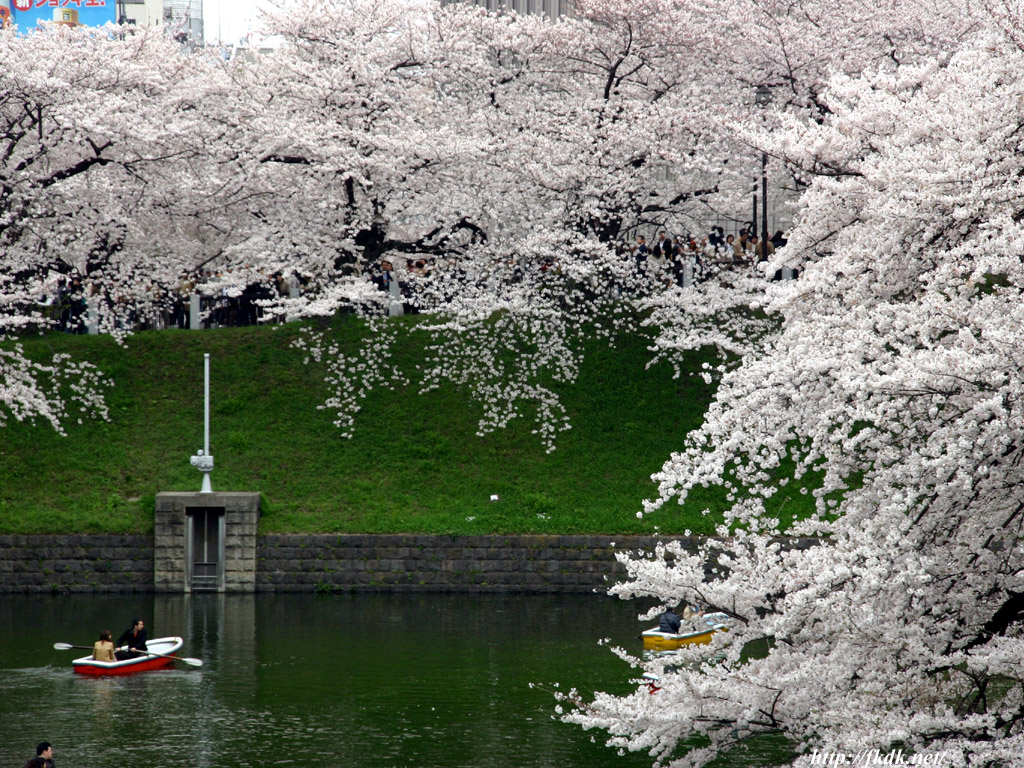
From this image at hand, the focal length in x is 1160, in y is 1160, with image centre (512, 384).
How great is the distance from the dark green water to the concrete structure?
1.90ft

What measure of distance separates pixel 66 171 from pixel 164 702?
51.0 feet

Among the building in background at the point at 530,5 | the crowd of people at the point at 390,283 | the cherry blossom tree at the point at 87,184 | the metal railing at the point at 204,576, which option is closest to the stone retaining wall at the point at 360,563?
the metal railing at the point at 204,576

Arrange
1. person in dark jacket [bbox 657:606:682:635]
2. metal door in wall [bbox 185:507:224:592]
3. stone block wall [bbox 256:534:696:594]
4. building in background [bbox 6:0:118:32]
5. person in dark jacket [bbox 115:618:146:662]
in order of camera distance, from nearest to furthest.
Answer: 1. person in dark jacket [bbox 115:618:146:662]
2. person in dark jacket [bbox 657:606:682:635]
3. stone block wall [bbox 256:534:696:594]
4. metal door in wall [bbox 185:507:224:592]
5. building in background [bbox 6:0:118:32]

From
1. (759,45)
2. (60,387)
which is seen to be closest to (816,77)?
(759,45)

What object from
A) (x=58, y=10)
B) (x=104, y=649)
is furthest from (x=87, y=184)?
(x=58, y=10)

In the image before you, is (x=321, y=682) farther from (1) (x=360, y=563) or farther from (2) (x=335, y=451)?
(2) (x=335, y=451)

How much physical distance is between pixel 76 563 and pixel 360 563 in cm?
603

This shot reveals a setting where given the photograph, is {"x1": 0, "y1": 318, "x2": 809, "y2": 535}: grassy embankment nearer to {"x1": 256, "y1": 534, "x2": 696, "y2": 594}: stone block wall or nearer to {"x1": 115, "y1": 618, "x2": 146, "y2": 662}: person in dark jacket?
{"x1": 256, "y1": 534, "x2": 696, "y2": 594}: stone block wall

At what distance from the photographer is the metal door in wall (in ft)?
82.6

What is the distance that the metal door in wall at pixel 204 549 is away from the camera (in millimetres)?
25172

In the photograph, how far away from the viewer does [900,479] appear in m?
9.05

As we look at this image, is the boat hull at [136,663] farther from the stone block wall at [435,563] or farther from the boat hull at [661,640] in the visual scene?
the boat hull at [661,640]

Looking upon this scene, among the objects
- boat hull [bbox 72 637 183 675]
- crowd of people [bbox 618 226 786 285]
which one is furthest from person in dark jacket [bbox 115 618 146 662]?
crowd of people [bbox 618 226 786 285]

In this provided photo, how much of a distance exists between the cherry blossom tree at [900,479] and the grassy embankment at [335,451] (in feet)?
48.4
